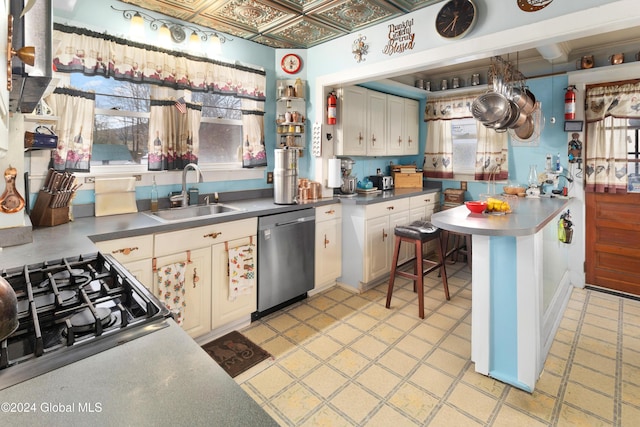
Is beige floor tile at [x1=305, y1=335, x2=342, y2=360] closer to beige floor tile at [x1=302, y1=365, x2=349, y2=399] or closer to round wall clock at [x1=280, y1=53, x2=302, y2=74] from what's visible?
beige floor tile at [x1=302, y1=365, x2=349, y2=399]

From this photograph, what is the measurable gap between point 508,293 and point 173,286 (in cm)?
219

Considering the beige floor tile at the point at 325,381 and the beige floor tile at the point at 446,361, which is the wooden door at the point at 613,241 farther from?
the beige floor tile at the point at 325,381

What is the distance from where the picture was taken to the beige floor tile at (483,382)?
2.14m

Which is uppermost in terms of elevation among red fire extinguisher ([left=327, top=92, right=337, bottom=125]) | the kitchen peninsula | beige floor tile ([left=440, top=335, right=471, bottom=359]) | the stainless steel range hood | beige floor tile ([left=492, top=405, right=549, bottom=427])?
red fire extinguisher ([left=327, top=92, right=337, bottom=125])

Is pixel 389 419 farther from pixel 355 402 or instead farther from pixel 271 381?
pixel 271 381

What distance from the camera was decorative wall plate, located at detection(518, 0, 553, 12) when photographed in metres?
2.17

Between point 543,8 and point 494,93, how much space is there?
1.10 meters

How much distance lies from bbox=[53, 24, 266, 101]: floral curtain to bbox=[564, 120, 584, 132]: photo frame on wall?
321 cm

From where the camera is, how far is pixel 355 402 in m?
2.03

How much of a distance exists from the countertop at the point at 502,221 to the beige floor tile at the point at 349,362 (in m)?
1.08

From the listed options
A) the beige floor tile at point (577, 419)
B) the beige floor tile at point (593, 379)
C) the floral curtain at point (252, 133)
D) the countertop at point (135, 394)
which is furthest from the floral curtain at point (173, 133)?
the beige floor tile at point (593, 379)

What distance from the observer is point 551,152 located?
12.9ft

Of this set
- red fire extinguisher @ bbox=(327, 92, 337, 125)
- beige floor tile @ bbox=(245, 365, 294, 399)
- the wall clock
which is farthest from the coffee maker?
beige floor tile @ bbox=(245, 365, 294, 399)

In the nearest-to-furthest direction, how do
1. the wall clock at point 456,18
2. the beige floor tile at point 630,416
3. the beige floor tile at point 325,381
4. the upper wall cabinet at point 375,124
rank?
the beige floor tile at point 630,416, the beige floor tile at point 325,381, the wall clock at point 456,18, the upper wall cabinet at point 375,124
